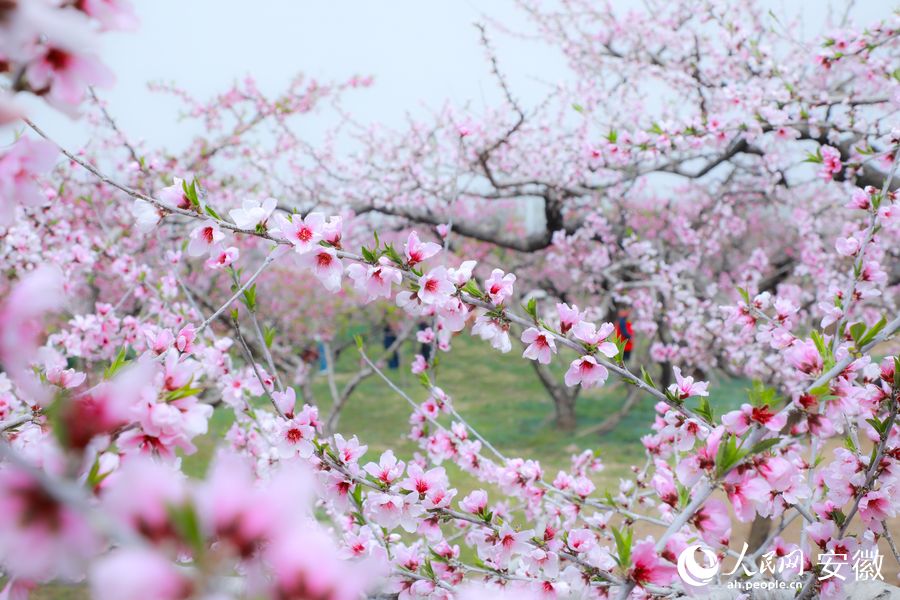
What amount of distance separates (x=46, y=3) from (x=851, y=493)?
206 centimetres

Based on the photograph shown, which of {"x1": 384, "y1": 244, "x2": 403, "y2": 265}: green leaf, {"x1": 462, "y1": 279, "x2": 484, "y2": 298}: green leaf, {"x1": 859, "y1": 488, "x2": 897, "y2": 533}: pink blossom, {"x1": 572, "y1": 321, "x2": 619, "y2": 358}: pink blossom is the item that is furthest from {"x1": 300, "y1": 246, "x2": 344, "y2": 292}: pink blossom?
{"x1": 859, "y1": 488, "x2": 897, "y2": 533}: pink blossom

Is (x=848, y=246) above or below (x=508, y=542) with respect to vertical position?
above

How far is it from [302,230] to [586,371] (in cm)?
93

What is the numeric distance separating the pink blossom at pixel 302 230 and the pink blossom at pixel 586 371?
0.83 meters

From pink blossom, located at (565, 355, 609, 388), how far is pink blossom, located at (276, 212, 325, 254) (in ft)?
2.72

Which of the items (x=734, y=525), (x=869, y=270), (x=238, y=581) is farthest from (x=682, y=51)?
(x=238, y=581)

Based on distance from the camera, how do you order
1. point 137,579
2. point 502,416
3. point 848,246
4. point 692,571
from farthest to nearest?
point 502,416 → point 848,246 → point 692,571 → point 137,579

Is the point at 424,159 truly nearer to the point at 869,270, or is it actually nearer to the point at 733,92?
the point at 733,92

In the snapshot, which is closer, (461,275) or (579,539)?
(461,275)

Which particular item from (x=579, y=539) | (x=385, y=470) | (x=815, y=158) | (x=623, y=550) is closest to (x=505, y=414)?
(x=815, y=158)

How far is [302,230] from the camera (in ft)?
5.35

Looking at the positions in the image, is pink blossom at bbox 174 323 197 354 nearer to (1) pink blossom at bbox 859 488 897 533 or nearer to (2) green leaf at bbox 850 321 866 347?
(2) green leaf at bbox 850 321 866 347

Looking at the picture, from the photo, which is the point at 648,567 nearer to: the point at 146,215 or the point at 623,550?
the point at 623,550

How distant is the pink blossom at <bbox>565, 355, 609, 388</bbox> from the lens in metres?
1.70
